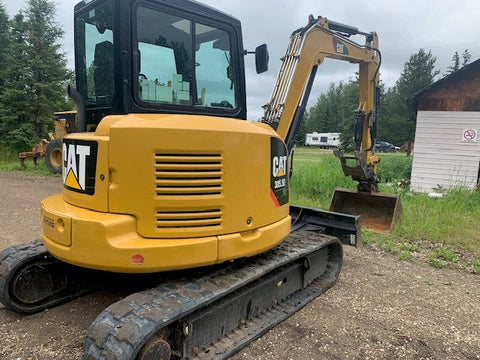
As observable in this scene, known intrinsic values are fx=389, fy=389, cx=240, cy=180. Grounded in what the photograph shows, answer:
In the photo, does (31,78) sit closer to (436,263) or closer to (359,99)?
(359,99)

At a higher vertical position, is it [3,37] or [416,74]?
[416,74]


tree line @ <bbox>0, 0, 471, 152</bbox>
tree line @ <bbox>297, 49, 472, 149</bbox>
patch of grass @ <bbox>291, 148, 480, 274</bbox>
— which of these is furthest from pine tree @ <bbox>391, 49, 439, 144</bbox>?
patch of grass @ <bbox>291, 148, 480, 274</bbox>

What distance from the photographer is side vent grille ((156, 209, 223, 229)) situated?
111 inches

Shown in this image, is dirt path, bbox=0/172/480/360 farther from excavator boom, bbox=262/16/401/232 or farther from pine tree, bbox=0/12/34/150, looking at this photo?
pine tree, bbox=0/12/34/150

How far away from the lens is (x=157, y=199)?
2.79 meters

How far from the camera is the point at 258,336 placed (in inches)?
132

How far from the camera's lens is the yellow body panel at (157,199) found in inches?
108

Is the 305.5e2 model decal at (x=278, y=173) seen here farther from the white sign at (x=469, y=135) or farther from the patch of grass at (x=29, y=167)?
the patch of grass at (x=29, y=167)

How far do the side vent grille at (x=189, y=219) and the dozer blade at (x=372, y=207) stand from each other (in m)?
4.40

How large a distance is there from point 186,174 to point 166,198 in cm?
22

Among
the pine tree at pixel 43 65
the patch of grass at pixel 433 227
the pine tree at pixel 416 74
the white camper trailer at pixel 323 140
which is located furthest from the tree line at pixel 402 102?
the patch of grass at pixel 433 227

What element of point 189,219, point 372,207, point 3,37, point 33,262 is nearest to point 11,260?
point 33,262

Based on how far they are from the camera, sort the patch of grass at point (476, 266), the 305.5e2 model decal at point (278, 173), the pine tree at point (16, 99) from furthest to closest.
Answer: the pine tree at point (16, 99), the patch of grass at point (476, 266), the 305.5e2 model decal at point (278, 173)

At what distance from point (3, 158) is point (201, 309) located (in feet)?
67.8
